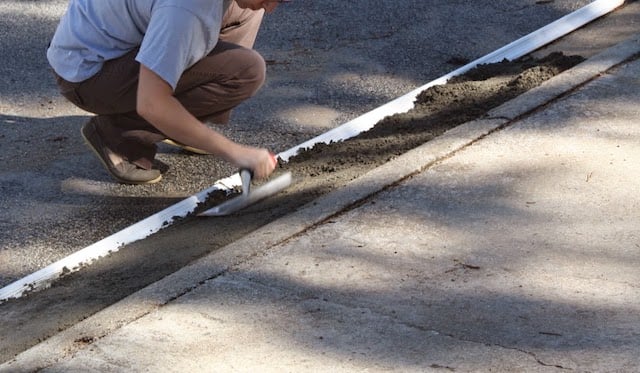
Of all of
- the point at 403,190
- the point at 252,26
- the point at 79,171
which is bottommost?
the point at 79,171

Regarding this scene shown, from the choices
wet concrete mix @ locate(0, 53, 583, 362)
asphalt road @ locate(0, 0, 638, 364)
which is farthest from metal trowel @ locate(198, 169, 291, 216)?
asphalt road @ locate(0, 0, 638, 364)

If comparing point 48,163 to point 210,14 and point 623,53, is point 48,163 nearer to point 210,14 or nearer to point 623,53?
point 210,14

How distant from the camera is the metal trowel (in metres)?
4.55

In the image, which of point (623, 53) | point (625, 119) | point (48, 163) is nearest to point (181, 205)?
point (48, 163)

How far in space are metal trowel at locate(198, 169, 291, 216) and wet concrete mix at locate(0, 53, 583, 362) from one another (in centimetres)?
4

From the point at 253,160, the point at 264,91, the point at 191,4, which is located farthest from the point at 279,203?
the point at 264,91

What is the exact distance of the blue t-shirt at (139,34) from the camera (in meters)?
Result: 4.08

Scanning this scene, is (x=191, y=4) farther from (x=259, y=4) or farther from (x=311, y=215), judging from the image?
(x=311, y=215)

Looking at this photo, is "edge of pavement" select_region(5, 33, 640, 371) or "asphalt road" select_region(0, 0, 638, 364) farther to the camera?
"asphalt road" select_region(0, 0, 638, 364)

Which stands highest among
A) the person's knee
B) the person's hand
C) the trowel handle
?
the person's knee

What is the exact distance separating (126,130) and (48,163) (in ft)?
1.58

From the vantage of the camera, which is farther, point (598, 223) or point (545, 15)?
point (545, 15)

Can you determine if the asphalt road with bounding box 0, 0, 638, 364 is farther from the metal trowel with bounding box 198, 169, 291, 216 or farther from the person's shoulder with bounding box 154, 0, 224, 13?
the person's shoulder with bounding box 154, 0, 224, 13

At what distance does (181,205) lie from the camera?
4.83 metres
